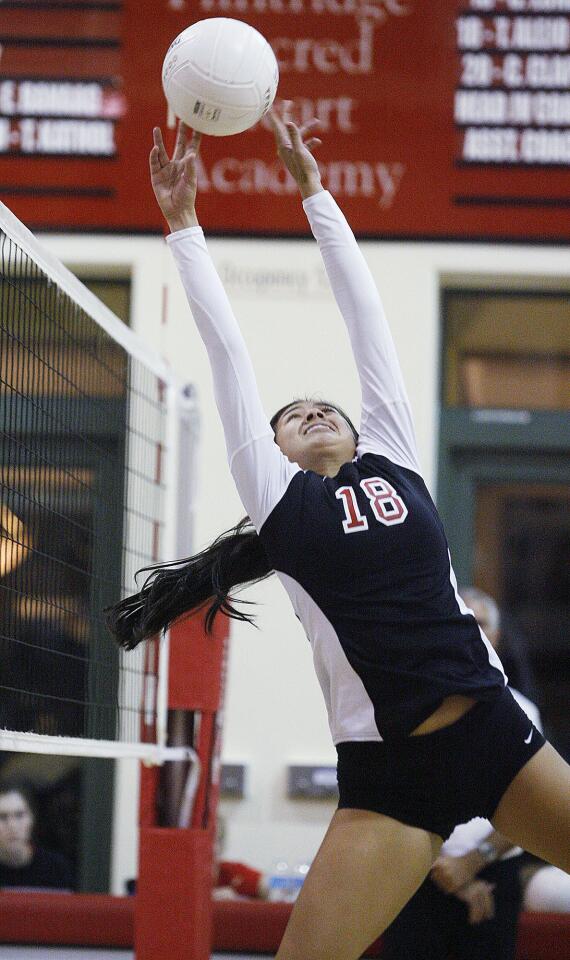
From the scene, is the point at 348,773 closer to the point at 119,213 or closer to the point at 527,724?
the point at 527,724

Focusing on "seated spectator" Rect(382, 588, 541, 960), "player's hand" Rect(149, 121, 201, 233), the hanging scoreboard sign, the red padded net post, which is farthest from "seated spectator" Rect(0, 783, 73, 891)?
"player's hand" Rect(149, 121, 201, 233)

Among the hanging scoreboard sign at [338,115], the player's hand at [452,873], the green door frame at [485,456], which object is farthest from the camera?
the green door frame at [485,456]

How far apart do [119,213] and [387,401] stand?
3.69m

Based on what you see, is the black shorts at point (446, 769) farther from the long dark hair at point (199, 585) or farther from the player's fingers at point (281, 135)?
the player's fingers at point (281, 135)

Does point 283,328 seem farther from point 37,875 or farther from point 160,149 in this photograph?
point 160,149

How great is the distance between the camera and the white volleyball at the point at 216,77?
3213 mm

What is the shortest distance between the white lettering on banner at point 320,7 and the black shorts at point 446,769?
14.5ft

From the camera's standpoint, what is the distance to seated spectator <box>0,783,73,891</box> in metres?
5.62

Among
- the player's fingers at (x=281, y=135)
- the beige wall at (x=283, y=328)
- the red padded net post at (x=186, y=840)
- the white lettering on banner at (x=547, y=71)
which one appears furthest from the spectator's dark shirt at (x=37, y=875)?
the white lettering on banner at (x=547, y=71)

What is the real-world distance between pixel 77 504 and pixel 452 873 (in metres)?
1.58

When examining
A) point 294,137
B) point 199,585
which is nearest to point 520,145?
point 294,137

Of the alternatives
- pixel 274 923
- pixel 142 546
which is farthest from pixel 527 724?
pixel 274 923

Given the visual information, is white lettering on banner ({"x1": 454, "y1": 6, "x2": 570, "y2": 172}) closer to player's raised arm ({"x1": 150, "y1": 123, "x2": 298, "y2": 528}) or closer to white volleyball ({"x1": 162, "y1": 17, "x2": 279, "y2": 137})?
white volleyball ({"x1": 162, "y1": 17, "x2": 279, "y2": 137})

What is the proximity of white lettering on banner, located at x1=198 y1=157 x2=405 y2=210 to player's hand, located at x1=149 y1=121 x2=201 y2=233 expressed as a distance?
3.33m
